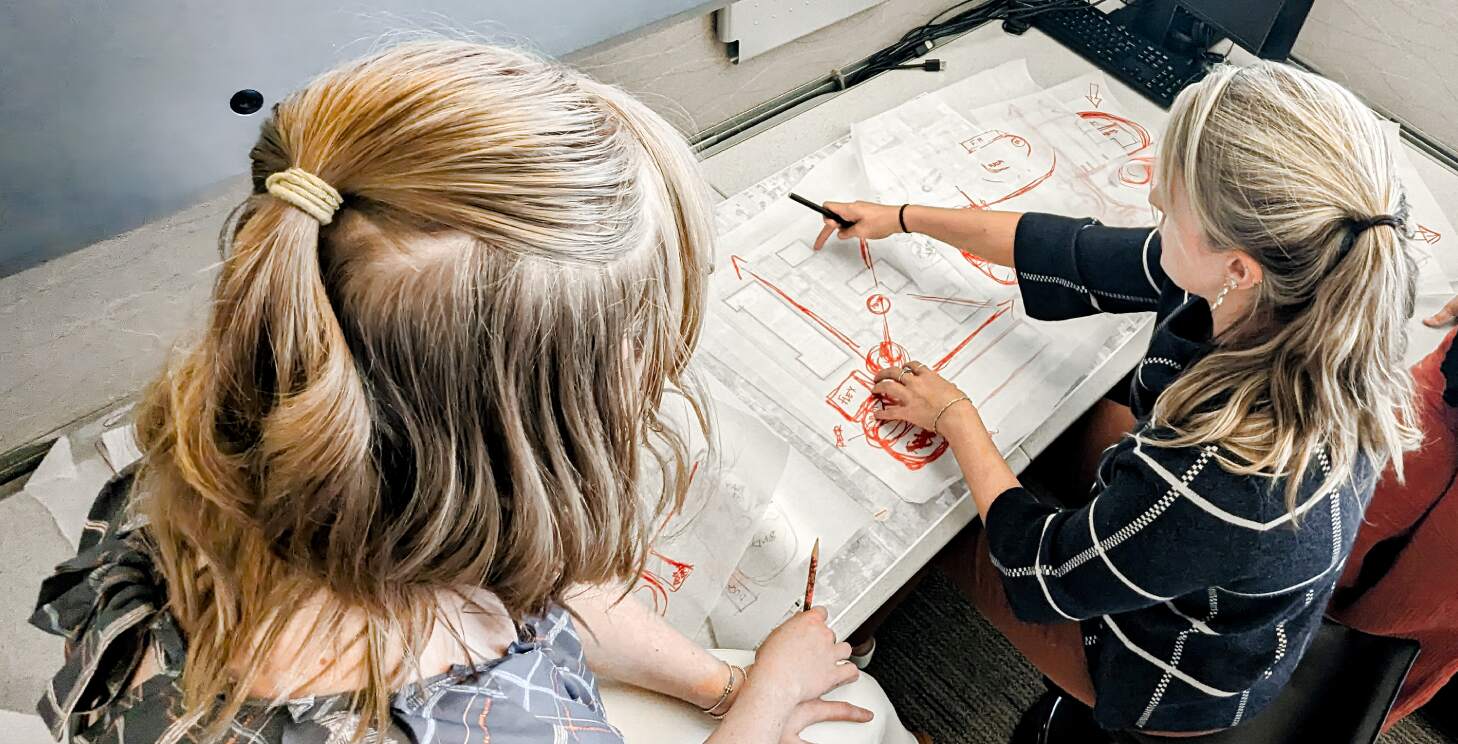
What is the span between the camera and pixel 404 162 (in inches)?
17.7

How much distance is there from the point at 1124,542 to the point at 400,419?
0.60 metres

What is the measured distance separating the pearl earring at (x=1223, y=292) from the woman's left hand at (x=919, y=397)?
9.3 inches

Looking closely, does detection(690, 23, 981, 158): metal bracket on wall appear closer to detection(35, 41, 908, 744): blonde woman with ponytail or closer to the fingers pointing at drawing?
the fingers pointing at drawing

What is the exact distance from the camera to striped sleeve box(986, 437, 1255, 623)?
0.75m

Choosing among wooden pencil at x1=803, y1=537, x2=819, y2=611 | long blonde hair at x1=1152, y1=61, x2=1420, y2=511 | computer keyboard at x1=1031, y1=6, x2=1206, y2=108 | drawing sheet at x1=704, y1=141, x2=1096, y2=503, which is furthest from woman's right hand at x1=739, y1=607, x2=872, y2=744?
computer keyboard at x1=1031, y1=6, x2=1206, y2=108

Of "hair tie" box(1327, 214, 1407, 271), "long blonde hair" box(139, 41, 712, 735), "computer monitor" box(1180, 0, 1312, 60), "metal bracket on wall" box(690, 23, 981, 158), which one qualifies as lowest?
"metal bracket on wall" box(690, 23, 981, 158)

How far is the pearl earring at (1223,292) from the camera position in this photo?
2.66ft

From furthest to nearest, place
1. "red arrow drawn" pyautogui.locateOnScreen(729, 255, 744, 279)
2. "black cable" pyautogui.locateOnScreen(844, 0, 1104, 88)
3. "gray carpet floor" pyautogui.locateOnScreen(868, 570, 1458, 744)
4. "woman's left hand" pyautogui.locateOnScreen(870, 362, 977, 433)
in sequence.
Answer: "gray carpet floor" pyautogui.locateOnScreen(868, 570, 1458, 744) < "black cable" pyautogui.locateOnScreen(844, 0, 1104, 88) < "red arrow drawn" pyautogui.locateOnScreen(729, 255, 744, 279) < "woman's left hand" pyautogui.locateOnScreen(870, 362, 977, 433)

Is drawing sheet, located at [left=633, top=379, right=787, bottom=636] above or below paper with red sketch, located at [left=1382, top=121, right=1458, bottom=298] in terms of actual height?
above

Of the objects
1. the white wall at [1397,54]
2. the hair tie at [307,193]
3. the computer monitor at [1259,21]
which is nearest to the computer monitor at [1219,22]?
the computer monitor at [1259,21]

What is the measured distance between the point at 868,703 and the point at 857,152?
0.66m

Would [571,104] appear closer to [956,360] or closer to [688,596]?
[688,596]

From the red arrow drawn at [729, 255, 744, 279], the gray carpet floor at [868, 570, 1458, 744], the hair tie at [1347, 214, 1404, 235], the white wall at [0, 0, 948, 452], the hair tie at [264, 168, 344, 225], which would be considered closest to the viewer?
the hair tie at [264, 168, 344, 225]

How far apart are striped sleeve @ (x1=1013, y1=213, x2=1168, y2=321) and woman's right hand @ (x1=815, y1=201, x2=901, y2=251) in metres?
0.14
